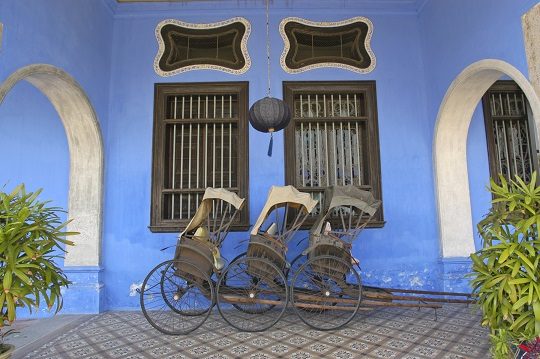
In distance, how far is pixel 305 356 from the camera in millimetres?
3332

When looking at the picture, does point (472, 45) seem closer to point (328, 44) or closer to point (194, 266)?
point (328, 44)

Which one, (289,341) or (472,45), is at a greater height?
(472,45)

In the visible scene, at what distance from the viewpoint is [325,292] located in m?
4.15

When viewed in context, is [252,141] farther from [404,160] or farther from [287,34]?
[404,160]

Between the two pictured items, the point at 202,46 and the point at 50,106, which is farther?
the point at 202,46

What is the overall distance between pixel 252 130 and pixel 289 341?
294 centimetres

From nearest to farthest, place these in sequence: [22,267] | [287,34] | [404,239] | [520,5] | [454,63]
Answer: [22,267], [520,5], [454,63], [404,239], [287,34]

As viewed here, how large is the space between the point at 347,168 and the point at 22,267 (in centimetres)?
418

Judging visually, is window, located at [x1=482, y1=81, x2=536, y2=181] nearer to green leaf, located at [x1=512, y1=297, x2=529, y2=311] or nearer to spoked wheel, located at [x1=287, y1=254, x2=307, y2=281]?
spoked wheel, located at [x1=287, y1=254, x2=307, y2=281]

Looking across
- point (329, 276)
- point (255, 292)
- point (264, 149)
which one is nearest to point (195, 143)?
point (264, 149)

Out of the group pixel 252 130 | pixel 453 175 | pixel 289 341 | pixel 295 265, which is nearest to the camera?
pixel 289 341

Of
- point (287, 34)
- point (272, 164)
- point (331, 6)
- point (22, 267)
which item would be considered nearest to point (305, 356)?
point (22, 267)

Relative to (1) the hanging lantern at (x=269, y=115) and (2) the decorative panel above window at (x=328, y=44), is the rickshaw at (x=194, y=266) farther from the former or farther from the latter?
(2) the decorative panel above window at (x=328, y=44)

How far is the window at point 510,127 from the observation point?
19.2ft
